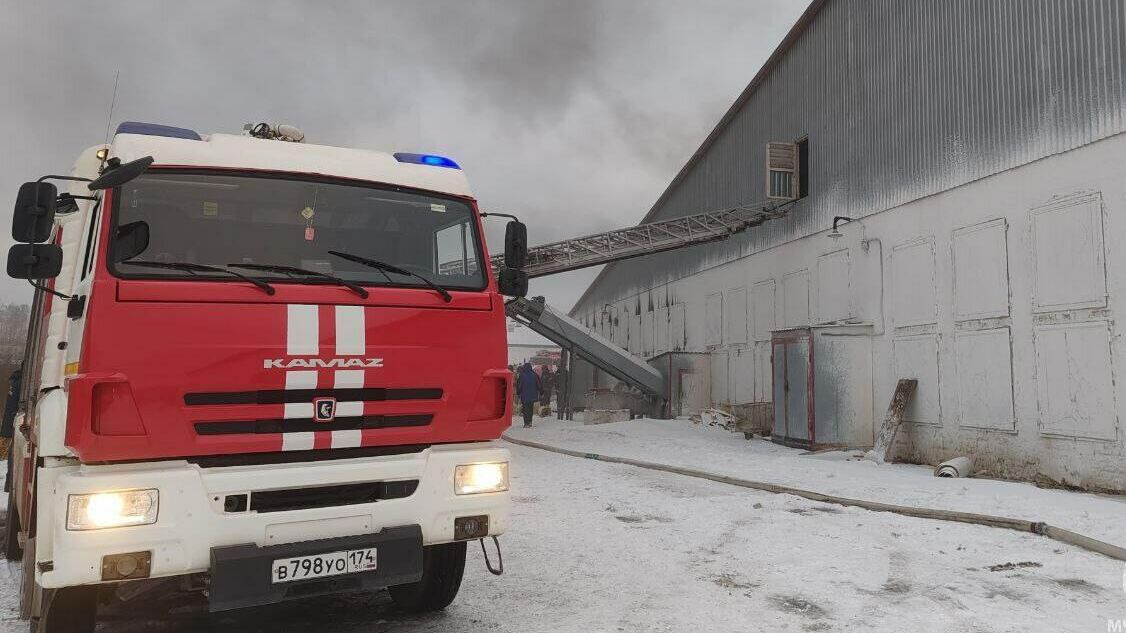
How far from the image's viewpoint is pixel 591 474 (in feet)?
34.9

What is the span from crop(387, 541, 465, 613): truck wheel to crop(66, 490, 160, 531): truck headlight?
1841 millimetres

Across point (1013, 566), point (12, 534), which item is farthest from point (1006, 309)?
point (12, 534)

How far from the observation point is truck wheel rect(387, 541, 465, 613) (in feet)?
15.3

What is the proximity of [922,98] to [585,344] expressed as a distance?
10.5m

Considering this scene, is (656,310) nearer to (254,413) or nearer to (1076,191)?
A: (1076,191)

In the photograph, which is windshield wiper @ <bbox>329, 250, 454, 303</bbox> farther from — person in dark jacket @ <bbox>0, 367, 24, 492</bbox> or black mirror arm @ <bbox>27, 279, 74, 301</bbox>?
person in dark jacket @ <bbox>0, 367, 24, 492</bbox>

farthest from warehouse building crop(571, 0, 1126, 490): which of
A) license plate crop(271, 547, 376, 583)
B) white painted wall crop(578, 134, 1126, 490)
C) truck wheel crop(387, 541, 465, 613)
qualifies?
license plate crop(271, 547, 376, 583)

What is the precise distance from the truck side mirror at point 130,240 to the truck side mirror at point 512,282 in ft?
7.15

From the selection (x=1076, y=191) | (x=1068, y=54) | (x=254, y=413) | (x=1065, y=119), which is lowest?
(x=254, y=413)

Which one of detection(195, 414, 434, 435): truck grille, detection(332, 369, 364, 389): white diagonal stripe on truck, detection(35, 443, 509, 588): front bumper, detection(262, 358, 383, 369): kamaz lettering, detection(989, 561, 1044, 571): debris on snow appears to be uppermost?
detection(262, 358, 383, 369): kamaz lettering

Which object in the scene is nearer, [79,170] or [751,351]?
[79,170]

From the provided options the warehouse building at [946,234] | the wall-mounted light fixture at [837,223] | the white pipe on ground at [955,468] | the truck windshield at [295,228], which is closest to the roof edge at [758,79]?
the warehouse building at [946,234]

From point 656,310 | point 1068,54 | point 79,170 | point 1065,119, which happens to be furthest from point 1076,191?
point 656,310

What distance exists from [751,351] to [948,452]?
747cm
